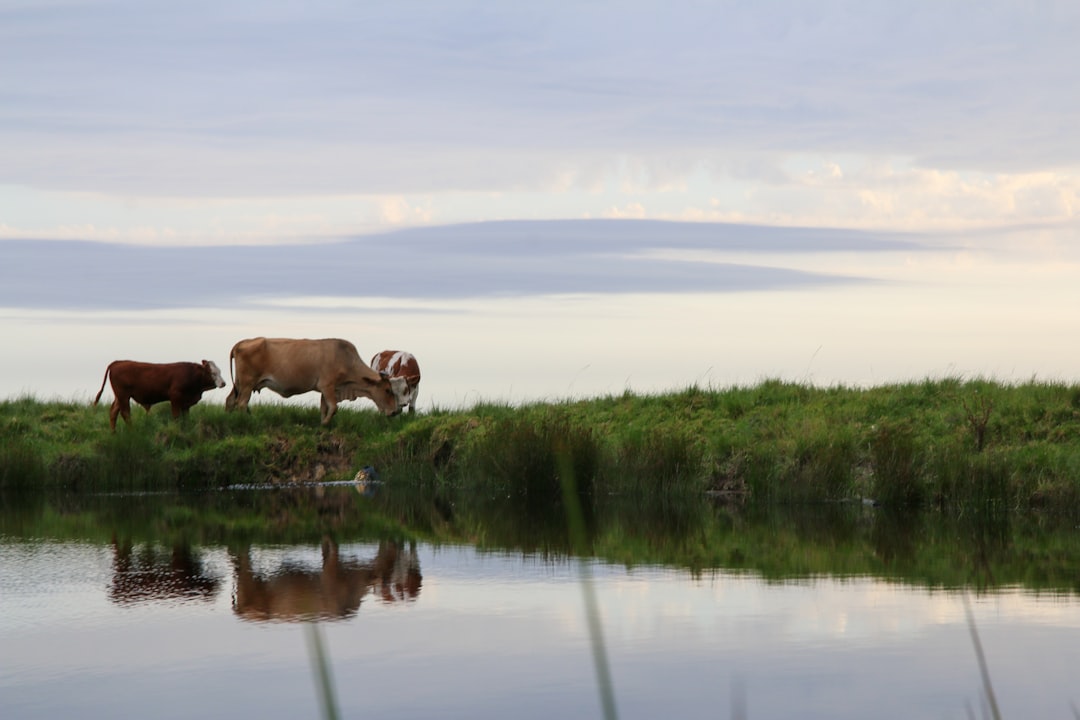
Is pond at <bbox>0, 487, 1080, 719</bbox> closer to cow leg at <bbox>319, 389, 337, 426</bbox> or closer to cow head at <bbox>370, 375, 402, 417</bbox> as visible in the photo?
cow leg at <bbox>319, 389, 337, 426</bbox>

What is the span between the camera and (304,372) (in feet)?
65.6

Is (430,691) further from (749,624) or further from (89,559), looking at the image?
(89,559)

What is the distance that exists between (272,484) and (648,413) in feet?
18.1

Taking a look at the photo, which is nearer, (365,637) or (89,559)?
(365,637)

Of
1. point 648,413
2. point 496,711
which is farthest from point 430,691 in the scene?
point 648,413

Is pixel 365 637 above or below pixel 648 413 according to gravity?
Result: below

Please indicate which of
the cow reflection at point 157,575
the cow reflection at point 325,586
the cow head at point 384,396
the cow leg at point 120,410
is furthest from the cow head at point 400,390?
the cow reflection at point 325,586

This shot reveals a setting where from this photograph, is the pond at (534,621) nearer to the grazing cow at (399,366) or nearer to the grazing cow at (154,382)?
the grazing cow at (154,382)

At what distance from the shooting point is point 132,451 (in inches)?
698

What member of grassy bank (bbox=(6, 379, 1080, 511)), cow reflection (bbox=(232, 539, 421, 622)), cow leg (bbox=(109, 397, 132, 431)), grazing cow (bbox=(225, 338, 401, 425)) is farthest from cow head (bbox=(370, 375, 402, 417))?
cow reflection (bbox=(232, 539, 421, 622))

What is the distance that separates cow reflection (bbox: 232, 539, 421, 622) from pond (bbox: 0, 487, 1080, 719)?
0.13ft

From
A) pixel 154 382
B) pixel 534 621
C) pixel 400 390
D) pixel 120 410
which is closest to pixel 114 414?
pixel 120 410

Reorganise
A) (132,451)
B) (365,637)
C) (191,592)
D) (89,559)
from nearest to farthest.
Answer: (365,637), (191,592), (89,559), (132,451)

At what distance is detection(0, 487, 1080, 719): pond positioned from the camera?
6.20m
